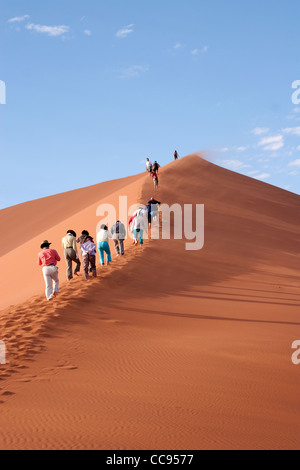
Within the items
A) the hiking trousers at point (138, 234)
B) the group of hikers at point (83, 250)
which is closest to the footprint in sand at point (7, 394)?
the group of hikers at point (83, 250)

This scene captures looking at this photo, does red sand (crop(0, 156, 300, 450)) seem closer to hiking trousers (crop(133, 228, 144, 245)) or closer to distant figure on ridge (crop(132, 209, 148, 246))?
hiking trousers (crop(133, 228, 144, 245))

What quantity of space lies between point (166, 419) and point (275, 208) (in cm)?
2792

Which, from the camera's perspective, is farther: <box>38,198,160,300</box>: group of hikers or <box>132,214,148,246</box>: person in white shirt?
<box>132,214,148,246</box>: person in white shirt

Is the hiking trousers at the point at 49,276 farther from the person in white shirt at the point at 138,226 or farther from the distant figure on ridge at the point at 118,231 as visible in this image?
the person in white shirt at the point at 138,226

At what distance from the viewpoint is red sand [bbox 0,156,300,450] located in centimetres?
479

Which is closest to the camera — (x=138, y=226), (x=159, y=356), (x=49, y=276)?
(x=159, y=356)

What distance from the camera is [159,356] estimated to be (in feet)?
25.1

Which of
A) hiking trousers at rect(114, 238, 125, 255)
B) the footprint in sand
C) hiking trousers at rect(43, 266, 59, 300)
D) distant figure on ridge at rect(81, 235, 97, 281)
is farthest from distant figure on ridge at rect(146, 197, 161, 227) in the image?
the footprint in sand

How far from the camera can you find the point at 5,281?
20938mm

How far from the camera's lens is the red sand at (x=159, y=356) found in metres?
4.79

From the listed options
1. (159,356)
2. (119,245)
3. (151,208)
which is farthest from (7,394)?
(151,208)

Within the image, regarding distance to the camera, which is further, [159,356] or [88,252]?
[88,252]

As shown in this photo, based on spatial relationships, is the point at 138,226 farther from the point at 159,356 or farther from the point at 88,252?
the point at 159,356

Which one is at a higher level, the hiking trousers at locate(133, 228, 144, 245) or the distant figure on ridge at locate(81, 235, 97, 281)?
the hiking trousers at locate(133, 228, 144, 245)
